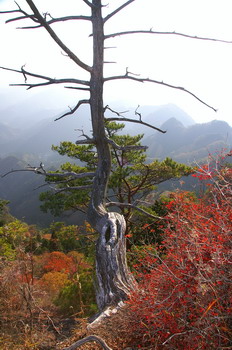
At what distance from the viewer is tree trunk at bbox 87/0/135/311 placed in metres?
4.07

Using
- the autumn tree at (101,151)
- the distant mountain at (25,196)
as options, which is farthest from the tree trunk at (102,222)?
the distant mountain at (25,196)

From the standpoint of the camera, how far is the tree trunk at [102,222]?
4.07 metres

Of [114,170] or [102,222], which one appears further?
[114,170]

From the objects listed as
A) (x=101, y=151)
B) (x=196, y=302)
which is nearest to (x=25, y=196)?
(x=101, y=151)

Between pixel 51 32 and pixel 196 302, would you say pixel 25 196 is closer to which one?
pixel 51 32

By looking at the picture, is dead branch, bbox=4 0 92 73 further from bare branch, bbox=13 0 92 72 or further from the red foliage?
the red foliage

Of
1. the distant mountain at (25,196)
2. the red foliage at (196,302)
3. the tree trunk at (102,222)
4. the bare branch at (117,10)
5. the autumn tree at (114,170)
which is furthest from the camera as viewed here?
the distant mountain at (25,196)

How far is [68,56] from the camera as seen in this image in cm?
459

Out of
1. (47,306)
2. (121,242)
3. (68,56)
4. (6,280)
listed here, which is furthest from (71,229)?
(68,56)

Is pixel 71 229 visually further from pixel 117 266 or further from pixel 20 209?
pixel 20 209

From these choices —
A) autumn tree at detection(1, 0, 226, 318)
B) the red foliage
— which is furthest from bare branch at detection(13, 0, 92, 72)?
the red foliage

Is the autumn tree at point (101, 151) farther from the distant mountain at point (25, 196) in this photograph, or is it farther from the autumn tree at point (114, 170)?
the distant mountain at point (25, 196)

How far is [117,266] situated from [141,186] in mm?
7357

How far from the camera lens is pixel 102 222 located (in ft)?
15.9
